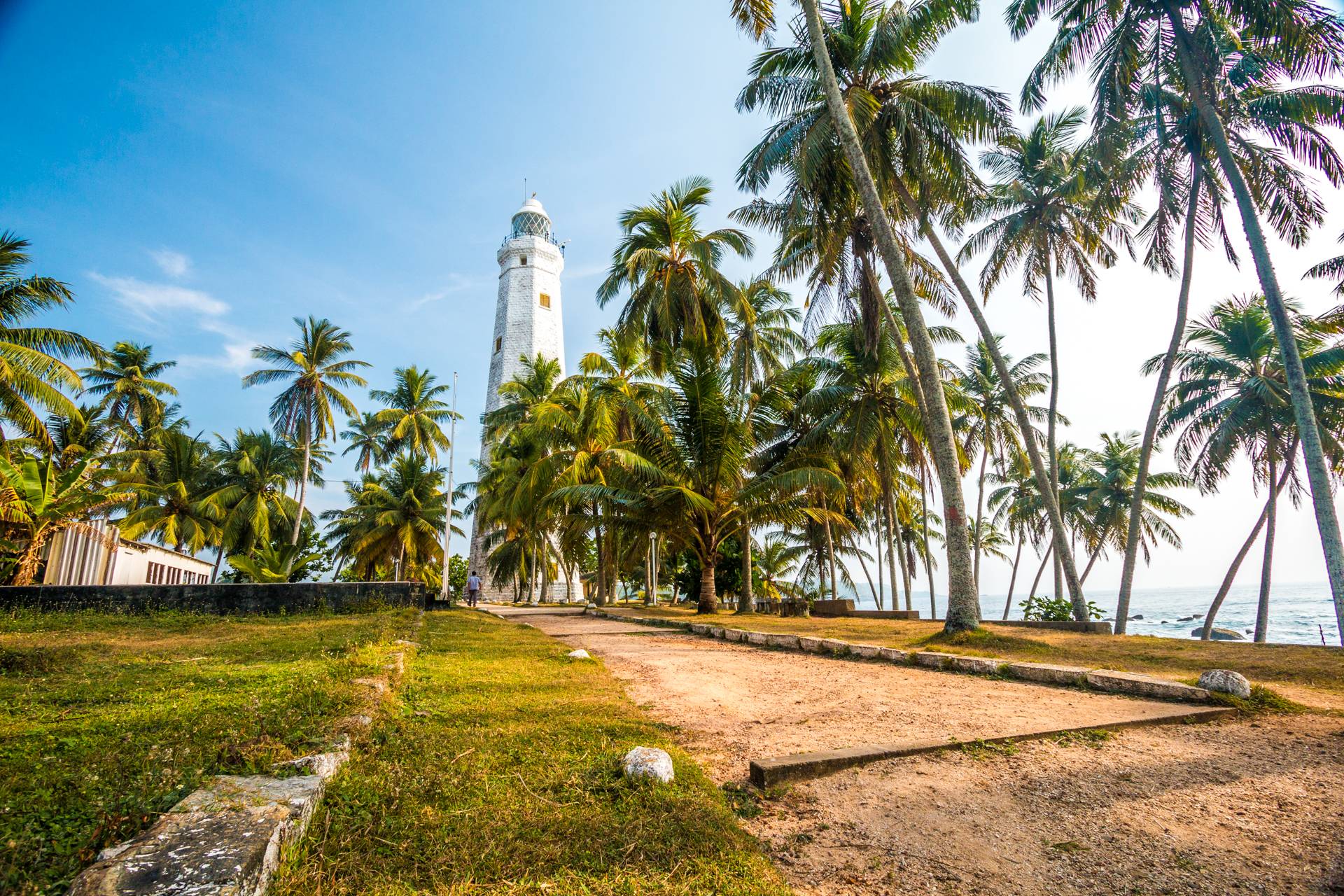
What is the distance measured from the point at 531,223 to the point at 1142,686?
1582 inches

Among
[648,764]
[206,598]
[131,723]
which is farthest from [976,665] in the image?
[206,598]

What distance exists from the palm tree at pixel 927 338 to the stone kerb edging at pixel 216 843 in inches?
362

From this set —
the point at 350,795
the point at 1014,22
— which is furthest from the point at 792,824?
the point at 1014,22

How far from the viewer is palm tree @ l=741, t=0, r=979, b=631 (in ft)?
31.7

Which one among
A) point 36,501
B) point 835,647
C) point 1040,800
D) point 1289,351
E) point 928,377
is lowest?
point 835,647

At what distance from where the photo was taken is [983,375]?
27.0 metres

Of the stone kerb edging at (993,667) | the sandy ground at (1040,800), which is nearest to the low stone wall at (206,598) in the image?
the stone kerb edging at (993,667)

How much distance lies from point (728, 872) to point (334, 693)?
316 centimetres

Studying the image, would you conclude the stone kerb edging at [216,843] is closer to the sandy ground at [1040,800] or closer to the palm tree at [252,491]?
the sandy ground at [1040,800]

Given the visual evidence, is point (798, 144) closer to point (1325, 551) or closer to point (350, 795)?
point (1325, 551)

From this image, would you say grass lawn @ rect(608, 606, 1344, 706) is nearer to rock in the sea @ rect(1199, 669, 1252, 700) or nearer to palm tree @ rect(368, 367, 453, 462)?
rock in the sea @ rect(1199, 669, 1252, 700)

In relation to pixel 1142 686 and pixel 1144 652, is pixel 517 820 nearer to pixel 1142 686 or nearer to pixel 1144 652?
pixel 1142 686

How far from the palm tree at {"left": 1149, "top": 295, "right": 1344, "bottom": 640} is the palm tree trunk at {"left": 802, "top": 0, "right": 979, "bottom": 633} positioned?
14.5 metres

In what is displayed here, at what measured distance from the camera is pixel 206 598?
12.9 meters
